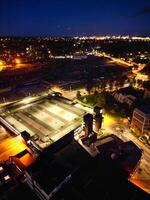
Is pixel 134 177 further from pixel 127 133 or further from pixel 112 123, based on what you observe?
pixel 112 123

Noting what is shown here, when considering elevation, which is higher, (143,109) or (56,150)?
(143,109)

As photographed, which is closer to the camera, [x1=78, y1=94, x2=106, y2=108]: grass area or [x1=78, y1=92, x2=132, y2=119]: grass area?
[x1=78, y1=92, x2=132, y2=119]: grass area

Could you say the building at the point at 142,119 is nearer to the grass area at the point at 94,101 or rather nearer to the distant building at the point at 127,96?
the distant building at the point at 127,96

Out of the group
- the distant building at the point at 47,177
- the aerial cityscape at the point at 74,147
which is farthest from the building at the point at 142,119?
the distant building at the point at 47,177

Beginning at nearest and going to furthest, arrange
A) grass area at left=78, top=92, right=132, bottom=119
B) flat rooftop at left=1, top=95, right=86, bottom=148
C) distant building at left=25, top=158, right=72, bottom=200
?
distant building at left=25, top=158, right=72, bottom=200 < flat rooftop at left=1, top=95, right=86, bottom=148 < grass area at left=78, top=92, right=132, bottom=119

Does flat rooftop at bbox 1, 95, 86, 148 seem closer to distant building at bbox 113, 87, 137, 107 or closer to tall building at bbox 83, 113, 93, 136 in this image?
tall building at bbox 83, 113, 93, 136

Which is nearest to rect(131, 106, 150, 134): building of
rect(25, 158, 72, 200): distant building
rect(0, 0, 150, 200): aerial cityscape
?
rect(0, 0, 150, 200): aerial cityscape

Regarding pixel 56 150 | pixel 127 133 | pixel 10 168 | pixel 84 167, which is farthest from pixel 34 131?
pixel 127 133
